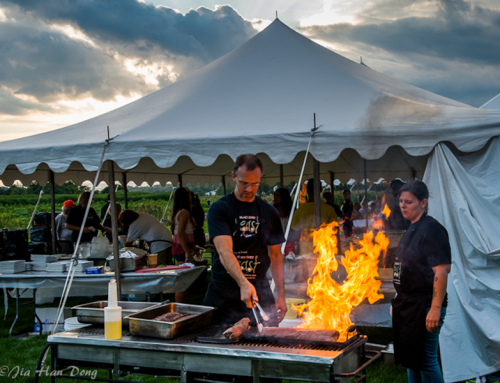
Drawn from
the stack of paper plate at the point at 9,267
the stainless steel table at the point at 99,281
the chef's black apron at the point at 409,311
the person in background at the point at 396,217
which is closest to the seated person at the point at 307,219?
the stainless steel table at the point at 99,281

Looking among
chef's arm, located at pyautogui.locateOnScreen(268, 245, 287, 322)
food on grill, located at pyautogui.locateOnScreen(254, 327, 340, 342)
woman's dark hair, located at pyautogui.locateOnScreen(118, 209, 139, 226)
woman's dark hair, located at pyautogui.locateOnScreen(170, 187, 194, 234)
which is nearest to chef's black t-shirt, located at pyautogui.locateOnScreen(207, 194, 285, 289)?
chef's arm, located at pyautogui.locateOnScreen(268, 245, 287, 322)

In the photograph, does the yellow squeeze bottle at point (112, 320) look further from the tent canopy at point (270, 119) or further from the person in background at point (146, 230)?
the person in background at point (146, 230)

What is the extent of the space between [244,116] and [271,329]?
3.16 m

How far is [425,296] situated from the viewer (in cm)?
280

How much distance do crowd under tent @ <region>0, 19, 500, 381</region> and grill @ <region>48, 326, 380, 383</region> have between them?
2.16 metres

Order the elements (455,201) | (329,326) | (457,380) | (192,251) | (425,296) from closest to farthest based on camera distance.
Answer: (425,296) → (329,326) → (457,380) → (455,201) → (192,251)

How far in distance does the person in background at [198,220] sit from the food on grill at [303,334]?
172 inches

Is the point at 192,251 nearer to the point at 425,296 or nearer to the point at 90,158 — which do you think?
the point at 90,158

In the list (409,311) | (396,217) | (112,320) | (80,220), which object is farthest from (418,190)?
(396,217)

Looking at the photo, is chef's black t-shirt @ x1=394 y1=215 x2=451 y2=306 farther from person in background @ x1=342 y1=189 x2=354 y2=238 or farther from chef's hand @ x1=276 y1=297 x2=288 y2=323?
person in background @ x1=342 y1=189 x2=354 y2=238

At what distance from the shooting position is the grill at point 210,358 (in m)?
2.07

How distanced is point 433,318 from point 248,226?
131 centimetres

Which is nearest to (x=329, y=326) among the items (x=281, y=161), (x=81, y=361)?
(x=81, y=361)

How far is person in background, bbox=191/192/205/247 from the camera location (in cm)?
687
